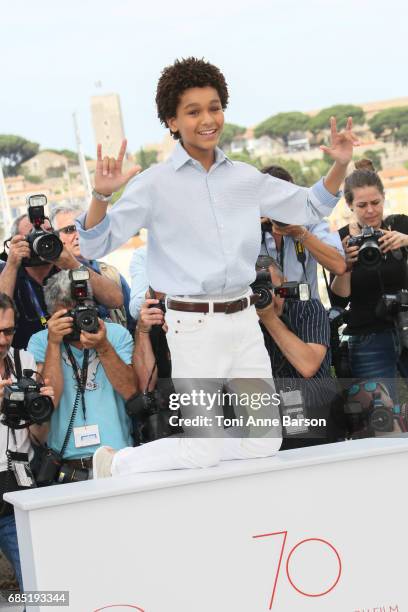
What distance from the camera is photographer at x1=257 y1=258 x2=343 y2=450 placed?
425 centimetres

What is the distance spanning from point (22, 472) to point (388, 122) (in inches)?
3630

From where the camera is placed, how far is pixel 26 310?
4.57 metres

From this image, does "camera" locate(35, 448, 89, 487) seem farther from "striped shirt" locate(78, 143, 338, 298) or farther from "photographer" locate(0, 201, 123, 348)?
"striped shirt" locate(78, 143, 338, 298)

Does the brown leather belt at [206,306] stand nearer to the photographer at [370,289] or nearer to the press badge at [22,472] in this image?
the press badge at [22,472]

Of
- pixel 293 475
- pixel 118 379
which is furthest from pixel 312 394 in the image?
pixel 293 475

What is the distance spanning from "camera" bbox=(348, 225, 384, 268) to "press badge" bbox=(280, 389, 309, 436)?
27.1 inches

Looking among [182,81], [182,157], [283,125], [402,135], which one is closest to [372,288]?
[182,157]

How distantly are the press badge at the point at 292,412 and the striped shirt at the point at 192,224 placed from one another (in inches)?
33.1

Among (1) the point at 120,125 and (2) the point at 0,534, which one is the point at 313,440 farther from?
(1) the point at 120,125

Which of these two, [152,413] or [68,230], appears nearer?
[152,413]

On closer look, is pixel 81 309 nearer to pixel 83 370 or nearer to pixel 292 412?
pixel 83 370

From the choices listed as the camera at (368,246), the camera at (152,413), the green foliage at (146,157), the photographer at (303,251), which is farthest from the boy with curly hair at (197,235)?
the green foliage at (146,157)

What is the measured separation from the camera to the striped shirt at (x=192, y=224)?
Answer: 3457 mm

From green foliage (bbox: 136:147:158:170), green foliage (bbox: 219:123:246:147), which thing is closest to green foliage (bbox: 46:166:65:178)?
green foliage (bbox: 136:147:158:170)
